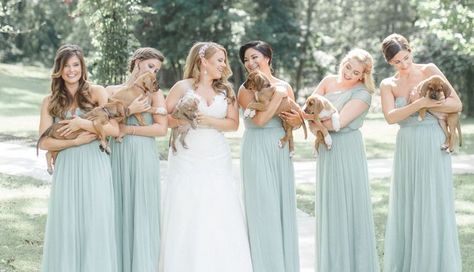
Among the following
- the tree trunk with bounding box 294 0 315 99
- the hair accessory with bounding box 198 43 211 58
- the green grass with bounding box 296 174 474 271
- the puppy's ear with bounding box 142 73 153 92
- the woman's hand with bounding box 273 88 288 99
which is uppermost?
the tree trunk with bounding box 294 0 315 99

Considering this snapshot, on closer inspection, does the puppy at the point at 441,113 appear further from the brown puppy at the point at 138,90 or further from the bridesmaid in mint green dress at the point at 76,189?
the bridesmaid in mint green dress at the point at 76,189

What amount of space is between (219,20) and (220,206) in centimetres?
2384

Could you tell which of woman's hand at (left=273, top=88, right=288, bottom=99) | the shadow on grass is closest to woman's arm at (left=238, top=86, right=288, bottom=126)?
woman's hand at (left=273, top=88, right=288, bottom=99)

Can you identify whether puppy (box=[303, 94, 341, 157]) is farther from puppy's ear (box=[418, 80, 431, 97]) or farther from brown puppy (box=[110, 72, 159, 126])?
brown puppy (box=[110, 72, 159, 126])

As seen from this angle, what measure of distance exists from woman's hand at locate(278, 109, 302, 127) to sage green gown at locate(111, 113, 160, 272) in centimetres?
109

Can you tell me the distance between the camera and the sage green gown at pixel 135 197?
5.98 meters

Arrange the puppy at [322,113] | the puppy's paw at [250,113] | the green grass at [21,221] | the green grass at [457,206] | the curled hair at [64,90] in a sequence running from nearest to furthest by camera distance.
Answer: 1. the curled hair at [64,90]
2. the puppy's paw at [250,113]
3. the puppy at [322,113]
4. the green grass at [21,221]
5. the green grass at [457,206]

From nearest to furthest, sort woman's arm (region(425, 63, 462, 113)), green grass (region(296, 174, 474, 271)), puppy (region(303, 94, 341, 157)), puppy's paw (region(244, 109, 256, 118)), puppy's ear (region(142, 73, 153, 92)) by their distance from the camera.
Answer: puppy's ear (region(142, 73, 153, 92)), puppy's paw (region(244, 109, 256, 118)), puppy (region(303, 94, 341, 157)), woman's arm (region(425, 63, 462, 113)), green grass (region(296, 174, 474, 271))

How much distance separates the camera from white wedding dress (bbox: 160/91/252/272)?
6.18m

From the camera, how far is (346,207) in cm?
659

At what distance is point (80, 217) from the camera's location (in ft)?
18.7

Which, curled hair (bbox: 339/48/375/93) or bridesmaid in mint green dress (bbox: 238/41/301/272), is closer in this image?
bridesmaid in mint green dress (bbox: 238/41/301/272)

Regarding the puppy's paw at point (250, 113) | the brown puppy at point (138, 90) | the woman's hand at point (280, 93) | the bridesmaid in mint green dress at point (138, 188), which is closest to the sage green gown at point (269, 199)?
the puppy's paw at point (250, 113)

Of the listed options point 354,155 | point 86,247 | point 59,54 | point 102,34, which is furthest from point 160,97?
point 102,34
